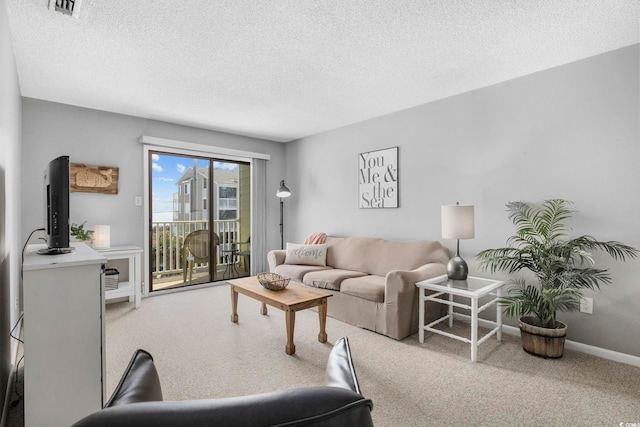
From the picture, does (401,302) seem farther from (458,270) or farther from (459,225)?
(459,225)

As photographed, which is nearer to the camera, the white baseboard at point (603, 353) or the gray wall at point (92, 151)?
the white baseboard at point (603, 353)

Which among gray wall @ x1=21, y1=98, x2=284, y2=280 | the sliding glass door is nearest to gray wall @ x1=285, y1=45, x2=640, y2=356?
the sliding glass door

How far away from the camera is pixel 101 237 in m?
3.74

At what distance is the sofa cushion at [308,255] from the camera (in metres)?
4.23

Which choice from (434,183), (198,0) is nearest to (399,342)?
(434,183)

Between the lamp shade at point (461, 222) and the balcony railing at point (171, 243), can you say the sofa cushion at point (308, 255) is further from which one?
the lamp shade at point (461, 222)

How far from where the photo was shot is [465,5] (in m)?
1.96

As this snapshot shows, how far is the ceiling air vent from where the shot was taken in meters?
1.91

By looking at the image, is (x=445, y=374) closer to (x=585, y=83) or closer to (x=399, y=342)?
(x=399, y=342)

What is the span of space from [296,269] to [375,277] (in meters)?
1.00

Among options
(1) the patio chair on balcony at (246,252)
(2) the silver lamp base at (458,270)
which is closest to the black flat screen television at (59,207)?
(2) the silver lamp base at (458,270)

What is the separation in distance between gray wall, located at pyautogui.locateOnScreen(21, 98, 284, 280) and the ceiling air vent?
7.15 feet

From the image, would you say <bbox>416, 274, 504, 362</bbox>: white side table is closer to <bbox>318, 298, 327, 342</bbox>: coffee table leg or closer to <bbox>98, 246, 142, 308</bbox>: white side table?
<bbox>318, 298, 327, 342</bbox>: coffee table leg

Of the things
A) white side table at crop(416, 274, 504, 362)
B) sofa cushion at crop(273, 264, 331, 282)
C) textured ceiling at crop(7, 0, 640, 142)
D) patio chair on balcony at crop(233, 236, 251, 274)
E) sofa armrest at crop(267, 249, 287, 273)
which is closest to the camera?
textured ceiling at crop(7, 0, 640, 142)
